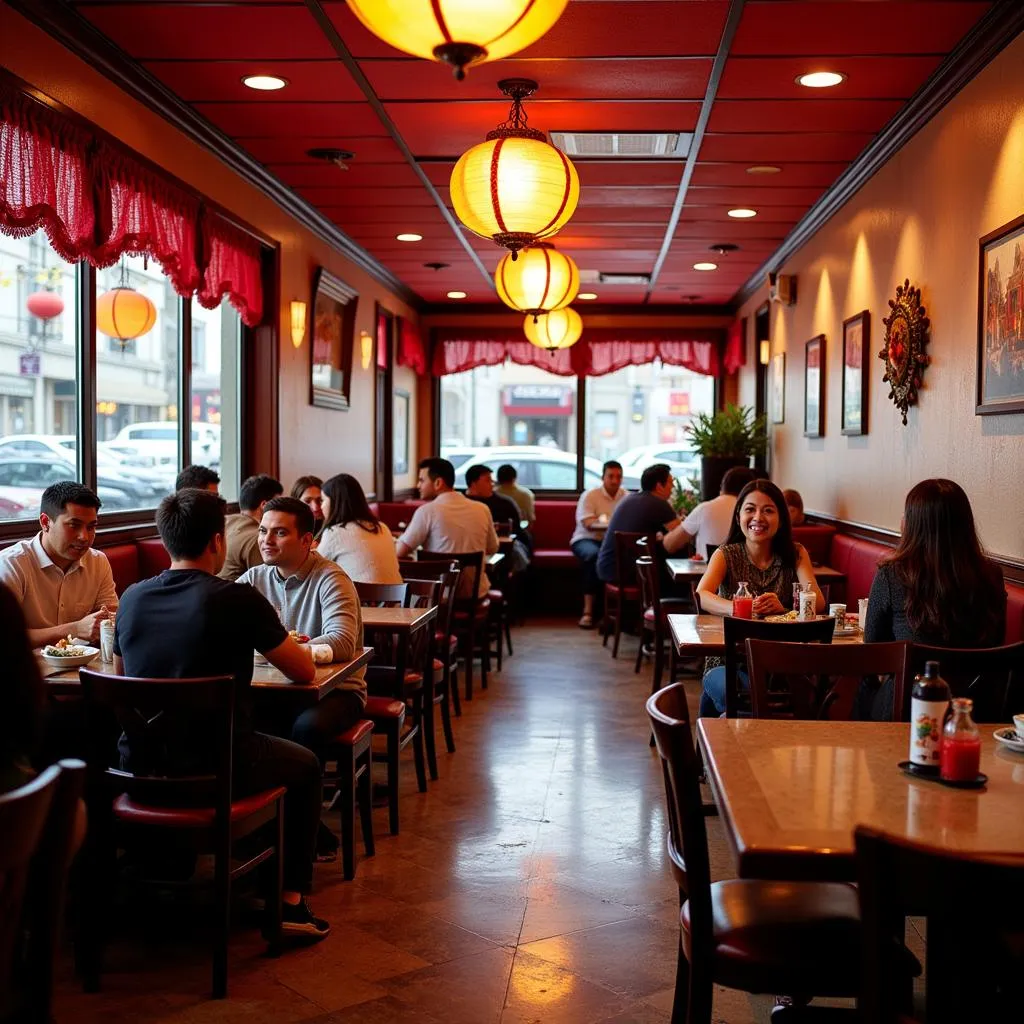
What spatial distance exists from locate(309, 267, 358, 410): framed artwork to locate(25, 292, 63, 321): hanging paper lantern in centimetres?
326

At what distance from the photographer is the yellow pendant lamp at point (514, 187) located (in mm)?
4695

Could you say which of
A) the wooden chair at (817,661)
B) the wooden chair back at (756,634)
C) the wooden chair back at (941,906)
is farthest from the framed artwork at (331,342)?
the wooden chair back at (941,906)

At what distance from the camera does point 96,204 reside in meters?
4.82

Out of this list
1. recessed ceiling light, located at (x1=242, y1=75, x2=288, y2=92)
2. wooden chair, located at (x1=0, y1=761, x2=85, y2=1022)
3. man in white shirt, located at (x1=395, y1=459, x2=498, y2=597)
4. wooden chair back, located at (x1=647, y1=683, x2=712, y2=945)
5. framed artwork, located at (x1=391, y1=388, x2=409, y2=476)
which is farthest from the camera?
framed artwork, located at (x1=391, y1=388, x2=409, y2=476)

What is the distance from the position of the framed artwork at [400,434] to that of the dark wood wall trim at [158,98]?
321cm

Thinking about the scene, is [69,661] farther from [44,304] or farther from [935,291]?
[935,291]

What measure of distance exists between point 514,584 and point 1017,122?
6566 mm

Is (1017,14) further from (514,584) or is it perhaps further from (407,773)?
(514,584)

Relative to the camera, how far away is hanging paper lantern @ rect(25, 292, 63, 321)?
4902mm

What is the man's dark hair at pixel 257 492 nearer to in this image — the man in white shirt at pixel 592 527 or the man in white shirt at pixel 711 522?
the man in white shirt at pixel 711 522

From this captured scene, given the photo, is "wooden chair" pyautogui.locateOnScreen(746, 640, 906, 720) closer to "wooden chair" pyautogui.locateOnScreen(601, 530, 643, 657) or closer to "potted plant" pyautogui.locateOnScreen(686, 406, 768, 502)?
"wooden chair" pyautogui.locateOnScreen(601, 530, 643, 657)

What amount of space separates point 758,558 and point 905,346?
1.71m

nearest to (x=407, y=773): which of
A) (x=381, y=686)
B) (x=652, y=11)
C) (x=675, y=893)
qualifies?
(x=381, y=686)

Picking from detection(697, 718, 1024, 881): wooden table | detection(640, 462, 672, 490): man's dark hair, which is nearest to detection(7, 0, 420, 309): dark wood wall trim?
detection(640, 462, 672, 490): man's dark hair
